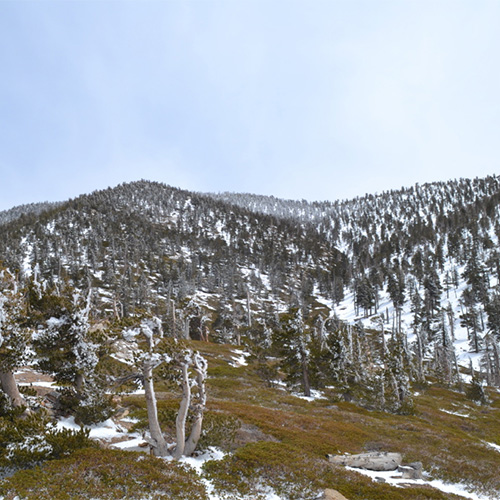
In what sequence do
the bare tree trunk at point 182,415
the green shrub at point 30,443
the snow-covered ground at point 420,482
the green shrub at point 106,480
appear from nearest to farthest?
the green shrub at point 106,480, the green shrub at point 30,443, the bare tree trunk at point 182,415, the snow-covered ground at point 420,482

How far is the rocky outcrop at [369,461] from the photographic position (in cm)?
1759

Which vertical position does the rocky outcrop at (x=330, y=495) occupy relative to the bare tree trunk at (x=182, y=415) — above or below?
below

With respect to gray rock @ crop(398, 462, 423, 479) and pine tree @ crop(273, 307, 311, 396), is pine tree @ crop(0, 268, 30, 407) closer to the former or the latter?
gray rock @ crop(398, 462, 423, 479)

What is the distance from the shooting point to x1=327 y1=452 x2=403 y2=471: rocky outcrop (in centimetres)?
1759

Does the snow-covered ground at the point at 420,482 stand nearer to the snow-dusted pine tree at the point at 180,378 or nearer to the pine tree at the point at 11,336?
the snow-dusted pine tree at the point at 180,378

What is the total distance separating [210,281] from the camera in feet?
430

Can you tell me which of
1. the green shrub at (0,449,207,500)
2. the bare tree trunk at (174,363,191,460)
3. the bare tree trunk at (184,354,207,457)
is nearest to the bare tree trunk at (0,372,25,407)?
the green shrub at (0,449,207,500)

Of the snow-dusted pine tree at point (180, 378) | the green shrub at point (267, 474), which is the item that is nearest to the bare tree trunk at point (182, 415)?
the snow-dusted pine tree at point (180, 378)

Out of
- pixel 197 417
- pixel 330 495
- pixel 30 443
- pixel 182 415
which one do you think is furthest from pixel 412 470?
pixel 30 443

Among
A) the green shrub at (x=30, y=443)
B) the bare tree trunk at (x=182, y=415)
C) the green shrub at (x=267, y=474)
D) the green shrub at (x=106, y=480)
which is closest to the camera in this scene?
the green shrub at (x=106, y=480)

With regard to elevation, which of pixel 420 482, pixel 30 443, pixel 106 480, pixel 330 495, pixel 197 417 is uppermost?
pixel 30 443

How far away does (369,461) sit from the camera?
17.9 meters

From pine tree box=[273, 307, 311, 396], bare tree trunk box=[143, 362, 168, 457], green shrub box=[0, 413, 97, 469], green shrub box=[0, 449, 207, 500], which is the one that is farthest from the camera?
pine tree box=[273, 307, 311, 396]

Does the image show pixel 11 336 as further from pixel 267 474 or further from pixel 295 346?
pixel 295 346
